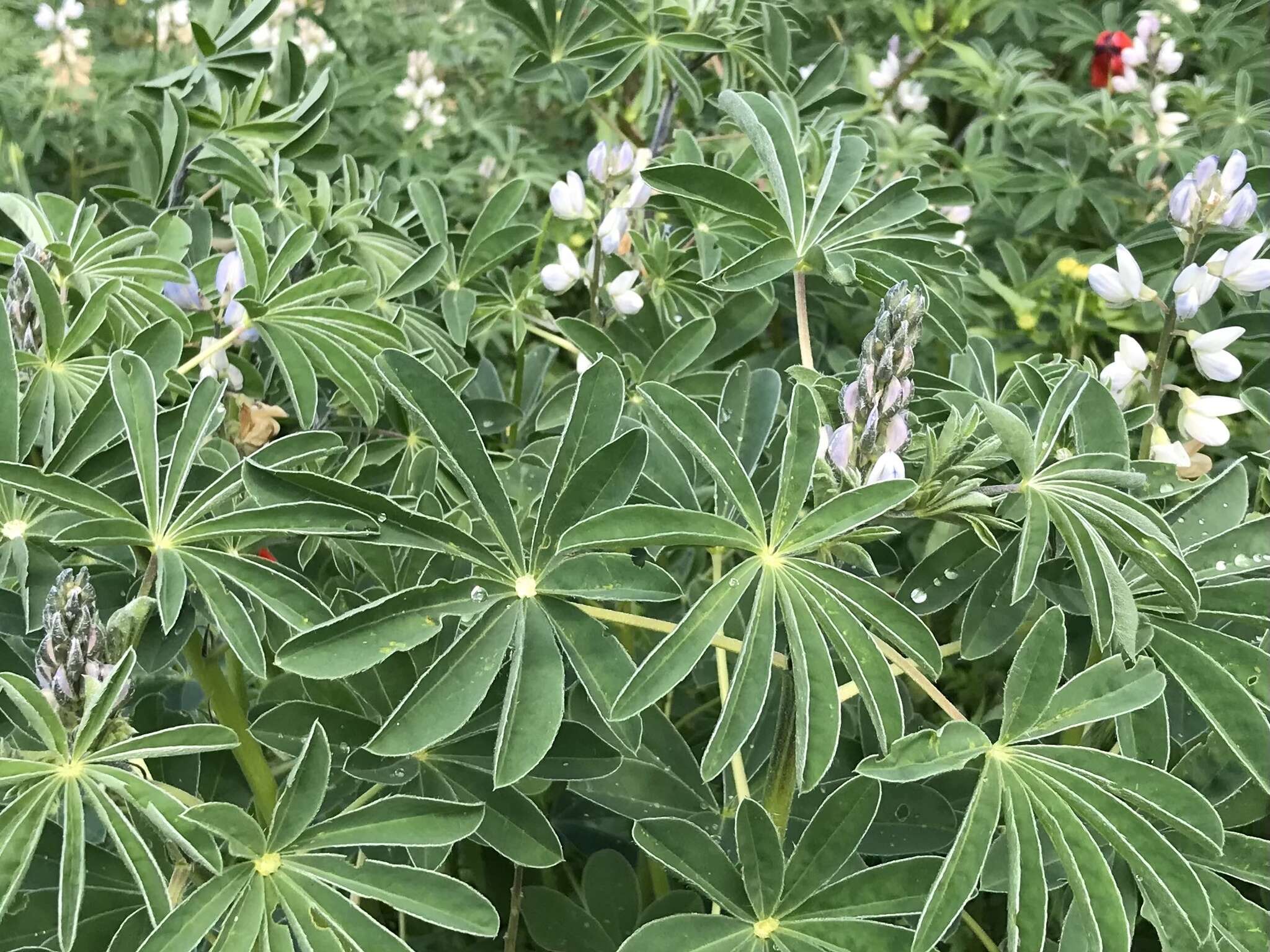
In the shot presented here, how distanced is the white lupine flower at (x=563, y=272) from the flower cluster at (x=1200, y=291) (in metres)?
0.58

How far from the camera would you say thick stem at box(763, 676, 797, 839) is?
64 cm

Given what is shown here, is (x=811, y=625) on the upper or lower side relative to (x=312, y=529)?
lower

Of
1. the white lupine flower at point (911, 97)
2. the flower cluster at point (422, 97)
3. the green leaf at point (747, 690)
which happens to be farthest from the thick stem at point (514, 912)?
the flower cluster at point (422, 97)

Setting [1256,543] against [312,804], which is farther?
[1256,543]

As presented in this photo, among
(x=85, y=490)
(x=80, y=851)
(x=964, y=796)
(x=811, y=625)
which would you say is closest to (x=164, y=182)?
(x=85, y=490)

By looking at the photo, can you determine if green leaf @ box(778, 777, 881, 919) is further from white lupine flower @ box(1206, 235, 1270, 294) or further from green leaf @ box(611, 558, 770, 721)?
white lupine flower @ box(1206, 235, 1270, 294)

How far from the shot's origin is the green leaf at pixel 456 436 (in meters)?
0.59

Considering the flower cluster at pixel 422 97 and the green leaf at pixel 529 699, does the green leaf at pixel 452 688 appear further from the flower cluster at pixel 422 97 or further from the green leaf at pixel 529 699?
the flower cluster at pixel 422 97

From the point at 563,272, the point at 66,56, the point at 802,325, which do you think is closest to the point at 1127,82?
the point at 563,272

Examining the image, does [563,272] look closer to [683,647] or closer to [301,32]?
[683,647]

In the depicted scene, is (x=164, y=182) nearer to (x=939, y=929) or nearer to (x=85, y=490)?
(x=85, y=490)

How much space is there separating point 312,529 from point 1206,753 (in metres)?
0.69

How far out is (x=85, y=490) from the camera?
0.60m

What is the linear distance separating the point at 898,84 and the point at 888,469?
1.72m
